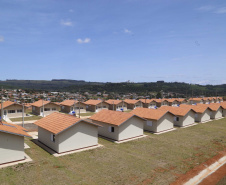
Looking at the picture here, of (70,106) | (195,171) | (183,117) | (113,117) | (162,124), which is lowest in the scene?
(195,171)

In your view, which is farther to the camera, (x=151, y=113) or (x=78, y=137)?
(x=151, y=113)

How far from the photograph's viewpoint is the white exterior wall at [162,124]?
31.8 m

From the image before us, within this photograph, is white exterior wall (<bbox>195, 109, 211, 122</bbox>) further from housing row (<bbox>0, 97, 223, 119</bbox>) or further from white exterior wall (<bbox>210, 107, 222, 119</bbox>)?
housing row (<bbox>0, 97, 223, 119</bbox>)

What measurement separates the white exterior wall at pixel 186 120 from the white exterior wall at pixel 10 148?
99.7ft

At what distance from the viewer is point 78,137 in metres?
21.8

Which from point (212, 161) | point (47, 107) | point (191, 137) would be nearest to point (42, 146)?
point (212, 161)

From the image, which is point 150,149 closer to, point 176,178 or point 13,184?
point 176,178

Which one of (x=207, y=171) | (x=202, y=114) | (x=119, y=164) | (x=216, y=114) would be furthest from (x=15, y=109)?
(x=216, y=114)

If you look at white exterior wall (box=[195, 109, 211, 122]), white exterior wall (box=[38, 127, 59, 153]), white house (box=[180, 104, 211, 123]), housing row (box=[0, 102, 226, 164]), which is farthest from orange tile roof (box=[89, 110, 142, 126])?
white exterior wall (box=[195, 109, 211, 122])

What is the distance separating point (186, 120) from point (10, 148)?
3335 cm

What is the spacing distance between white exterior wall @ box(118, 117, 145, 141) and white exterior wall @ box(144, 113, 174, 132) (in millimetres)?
4122

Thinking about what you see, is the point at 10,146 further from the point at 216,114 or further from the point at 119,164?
the point at 216,114

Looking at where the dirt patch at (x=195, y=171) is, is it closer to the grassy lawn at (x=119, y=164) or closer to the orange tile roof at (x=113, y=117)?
the grassy lawn at (x=119, y=164)

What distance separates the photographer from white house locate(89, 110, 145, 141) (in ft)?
85.9
